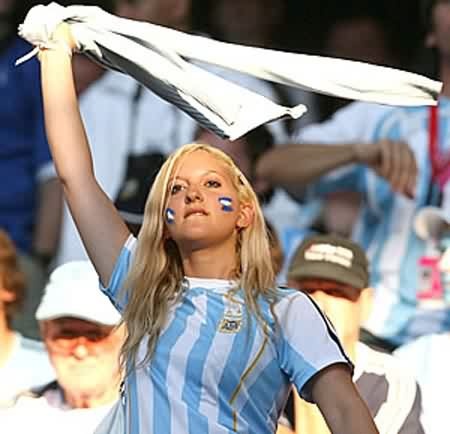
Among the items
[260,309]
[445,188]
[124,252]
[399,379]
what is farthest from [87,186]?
[445,188]

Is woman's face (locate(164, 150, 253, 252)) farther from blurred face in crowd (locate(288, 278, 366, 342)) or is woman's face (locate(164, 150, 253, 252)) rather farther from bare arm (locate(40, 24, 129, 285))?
blurred face in crowd (locate(288, 278, 366, 342))

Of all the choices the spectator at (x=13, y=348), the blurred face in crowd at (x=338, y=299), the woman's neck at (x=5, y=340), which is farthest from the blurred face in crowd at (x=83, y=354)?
the blurred face in crowd at (x=338, y=299)

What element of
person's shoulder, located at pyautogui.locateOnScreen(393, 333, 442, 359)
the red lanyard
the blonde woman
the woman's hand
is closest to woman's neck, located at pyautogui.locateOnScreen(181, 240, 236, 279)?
the blonde woman

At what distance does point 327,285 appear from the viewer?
17.3 ft

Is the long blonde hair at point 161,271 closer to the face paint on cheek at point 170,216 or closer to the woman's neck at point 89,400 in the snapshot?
the face paint on cheek at point 170,216

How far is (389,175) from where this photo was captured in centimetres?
605

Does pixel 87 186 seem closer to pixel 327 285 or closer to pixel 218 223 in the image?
pixel 218 223

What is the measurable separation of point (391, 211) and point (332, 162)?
268mm

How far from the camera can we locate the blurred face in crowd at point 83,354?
517 centimetres

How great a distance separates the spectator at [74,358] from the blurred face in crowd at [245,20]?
1958 millimetres

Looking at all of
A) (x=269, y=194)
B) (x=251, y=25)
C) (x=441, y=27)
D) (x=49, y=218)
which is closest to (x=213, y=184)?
(x=441, y=27)

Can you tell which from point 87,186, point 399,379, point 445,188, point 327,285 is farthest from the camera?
point 445,188

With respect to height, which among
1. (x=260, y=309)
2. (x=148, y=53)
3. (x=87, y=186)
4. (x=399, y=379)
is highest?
(x=148, y=53)

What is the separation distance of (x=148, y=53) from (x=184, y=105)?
15cm
